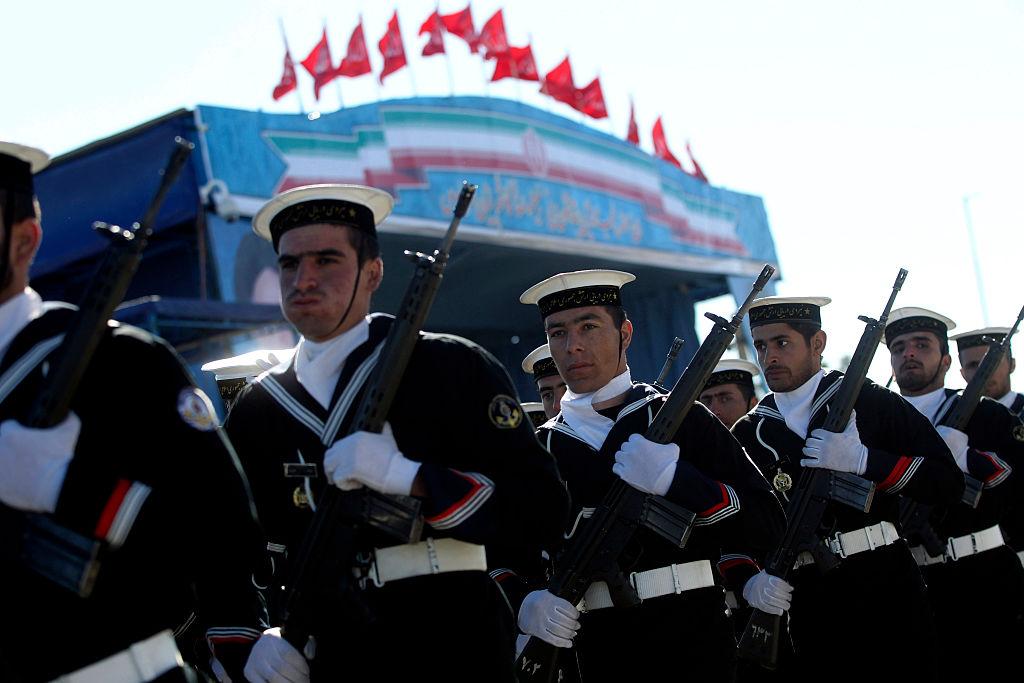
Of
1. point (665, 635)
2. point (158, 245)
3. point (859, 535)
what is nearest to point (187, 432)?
point (665, 635)

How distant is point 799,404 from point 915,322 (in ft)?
6.80

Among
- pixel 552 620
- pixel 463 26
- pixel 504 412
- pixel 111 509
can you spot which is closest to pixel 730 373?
pixel 552 620

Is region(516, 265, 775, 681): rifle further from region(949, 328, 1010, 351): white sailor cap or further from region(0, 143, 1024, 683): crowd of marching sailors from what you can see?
region(949, 328, 1010, 351): white sailor cap

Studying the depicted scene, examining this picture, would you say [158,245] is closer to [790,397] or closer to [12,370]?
[790,397]

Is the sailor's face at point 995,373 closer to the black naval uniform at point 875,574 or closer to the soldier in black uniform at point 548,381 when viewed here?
the black naval uniform at point 875,574

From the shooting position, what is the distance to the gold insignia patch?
369 cm

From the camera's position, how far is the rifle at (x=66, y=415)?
270 centimetres

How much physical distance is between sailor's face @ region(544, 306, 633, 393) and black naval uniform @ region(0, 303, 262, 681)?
2.54 metres

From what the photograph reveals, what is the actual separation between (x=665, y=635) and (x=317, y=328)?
6.81ft

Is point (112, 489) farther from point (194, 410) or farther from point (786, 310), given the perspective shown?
point (786, 310)

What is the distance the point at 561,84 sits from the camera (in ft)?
70.2

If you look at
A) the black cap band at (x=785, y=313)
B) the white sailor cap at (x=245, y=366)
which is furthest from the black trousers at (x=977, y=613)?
the white sailor cap at (x=245, y=366)

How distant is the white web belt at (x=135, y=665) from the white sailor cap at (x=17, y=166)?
1.10 m

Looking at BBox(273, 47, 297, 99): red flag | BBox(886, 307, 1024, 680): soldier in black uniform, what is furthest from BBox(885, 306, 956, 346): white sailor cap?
BBox(273, 47, 297, 99): red flag
